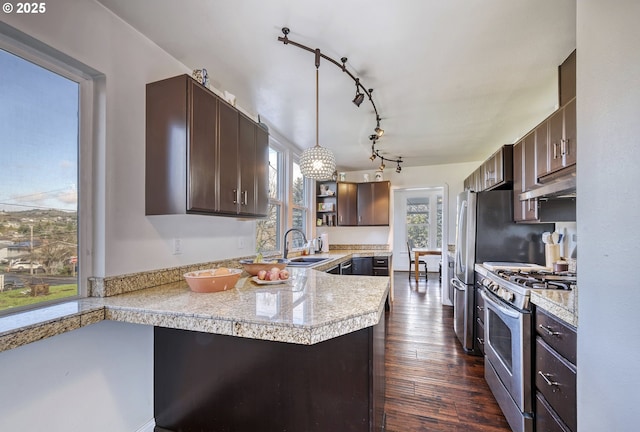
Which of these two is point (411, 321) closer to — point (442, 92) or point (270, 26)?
point (442, 92)

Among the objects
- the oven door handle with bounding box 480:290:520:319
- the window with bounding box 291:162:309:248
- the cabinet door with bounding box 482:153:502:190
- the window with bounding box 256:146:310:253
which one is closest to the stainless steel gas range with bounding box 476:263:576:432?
the oven door handle with bounding box 480:290:520:319

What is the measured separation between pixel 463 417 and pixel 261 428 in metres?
1.38

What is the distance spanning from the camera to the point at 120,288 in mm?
1500

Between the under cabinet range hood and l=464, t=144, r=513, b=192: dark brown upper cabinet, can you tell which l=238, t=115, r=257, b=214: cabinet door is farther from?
l=464, t=144, r=513, b=192: dark brown upper cabinet

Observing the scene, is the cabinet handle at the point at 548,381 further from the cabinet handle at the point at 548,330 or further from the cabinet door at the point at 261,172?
the cabinet door at the point at 261,172

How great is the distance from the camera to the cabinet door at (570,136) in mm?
1777

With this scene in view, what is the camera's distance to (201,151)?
1.65m

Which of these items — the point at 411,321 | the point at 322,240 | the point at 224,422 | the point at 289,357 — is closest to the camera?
the point at 289,357

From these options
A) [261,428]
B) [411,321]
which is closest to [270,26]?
[261,428]

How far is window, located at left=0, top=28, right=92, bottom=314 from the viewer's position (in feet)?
3.84

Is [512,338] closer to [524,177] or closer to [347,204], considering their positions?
[524,177]

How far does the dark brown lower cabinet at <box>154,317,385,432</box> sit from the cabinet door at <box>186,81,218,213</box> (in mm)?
752

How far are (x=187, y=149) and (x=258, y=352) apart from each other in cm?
116

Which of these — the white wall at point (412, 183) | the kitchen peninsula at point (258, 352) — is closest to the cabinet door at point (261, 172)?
the kitchen peninsula at point (258, 352)
